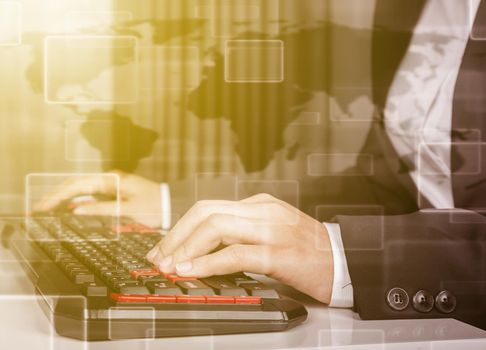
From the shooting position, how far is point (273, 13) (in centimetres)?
127

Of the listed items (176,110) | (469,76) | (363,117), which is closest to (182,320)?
(469,76)

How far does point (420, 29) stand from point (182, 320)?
0.85 meters

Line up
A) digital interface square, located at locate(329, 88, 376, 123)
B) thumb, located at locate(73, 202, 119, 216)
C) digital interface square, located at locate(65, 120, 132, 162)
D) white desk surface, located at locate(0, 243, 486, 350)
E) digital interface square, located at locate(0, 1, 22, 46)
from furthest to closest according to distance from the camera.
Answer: digital interface square, located at locate(65, 120, 132, 162)
digital interface square, located at locate(329, 88, 376, 123)
digital interface square, located at locate(0, 1, 22, 46)
thumb, located at locate(73, 202, 119, 216)
white desk surface, located at locate(0, 243, 486, 350)

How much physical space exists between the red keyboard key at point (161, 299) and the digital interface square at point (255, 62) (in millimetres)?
954

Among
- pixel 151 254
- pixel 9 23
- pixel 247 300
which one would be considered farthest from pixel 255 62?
pixel 247 300

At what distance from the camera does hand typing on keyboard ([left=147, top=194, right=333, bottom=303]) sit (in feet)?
1.54

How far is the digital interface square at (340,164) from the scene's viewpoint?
1135 mm

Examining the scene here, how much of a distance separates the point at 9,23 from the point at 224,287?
2.67 feet

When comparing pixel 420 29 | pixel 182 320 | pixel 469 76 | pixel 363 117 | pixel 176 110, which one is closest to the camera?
pixel 182 320

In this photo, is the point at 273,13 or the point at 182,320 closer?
the point at 182,320

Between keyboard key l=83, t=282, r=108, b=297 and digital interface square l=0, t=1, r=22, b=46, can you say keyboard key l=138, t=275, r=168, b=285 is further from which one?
digital interface square l=0, t=1, r=22, b=46

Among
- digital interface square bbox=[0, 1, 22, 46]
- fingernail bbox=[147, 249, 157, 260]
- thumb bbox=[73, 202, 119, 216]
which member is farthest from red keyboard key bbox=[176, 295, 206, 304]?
digital interface square bbox=[0, 1, 22, 46]

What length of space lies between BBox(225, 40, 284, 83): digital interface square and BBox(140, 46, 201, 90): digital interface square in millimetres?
69

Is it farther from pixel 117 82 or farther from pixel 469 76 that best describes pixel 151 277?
pixel 117 82
